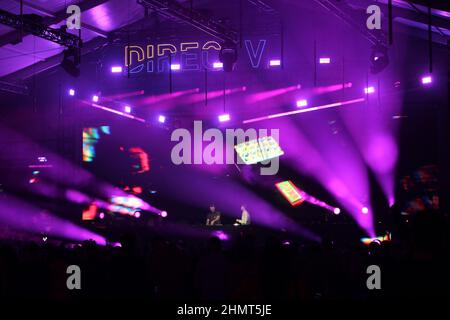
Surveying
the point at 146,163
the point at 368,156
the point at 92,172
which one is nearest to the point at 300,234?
the point at 368,156

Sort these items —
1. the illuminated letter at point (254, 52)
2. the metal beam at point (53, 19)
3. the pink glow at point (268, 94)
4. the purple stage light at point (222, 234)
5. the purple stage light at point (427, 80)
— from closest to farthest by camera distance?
the purple stage light at point (427, 80) → the purple stage light at point (222, 234) → the metal beam at point (53, 19) → the illuminated letter at point (254, 52) → the pink glow at point (268, 94)

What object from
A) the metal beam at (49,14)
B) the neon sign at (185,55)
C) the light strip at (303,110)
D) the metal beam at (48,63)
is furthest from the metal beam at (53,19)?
the light strip at (303,110)

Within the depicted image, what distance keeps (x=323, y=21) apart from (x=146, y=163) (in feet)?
20.4

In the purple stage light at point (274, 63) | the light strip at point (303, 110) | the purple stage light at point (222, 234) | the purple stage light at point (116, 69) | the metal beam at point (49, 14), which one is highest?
the metal beam at point (49, 14)

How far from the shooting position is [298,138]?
13750 millimetres

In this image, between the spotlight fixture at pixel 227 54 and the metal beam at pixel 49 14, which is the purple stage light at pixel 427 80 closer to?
the spotlight fixture at pixel 227 54

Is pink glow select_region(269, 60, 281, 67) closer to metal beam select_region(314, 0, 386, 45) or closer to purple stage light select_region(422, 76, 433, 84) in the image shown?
metal beam select_region(314, 0, 386, 45)

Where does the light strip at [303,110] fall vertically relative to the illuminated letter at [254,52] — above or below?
below

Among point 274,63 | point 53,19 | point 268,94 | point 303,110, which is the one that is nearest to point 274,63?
point 274,63

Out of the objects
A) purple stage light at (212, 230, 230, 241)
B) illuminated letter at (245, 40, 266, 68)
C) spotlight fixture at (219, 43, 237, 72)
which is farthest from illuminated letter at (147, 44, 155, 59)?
purple stage light at (212, 230, 230, 241)

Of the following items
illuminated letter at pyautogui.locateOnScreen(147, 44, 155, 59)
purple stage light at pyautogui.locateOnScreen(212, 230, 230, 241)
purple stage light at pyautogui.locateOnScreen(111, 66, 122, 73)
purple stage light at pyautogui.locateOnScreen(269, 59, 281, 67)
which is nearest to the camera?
purple stage light at pyautogui.locateOnScreen(212, 230, 230, 241)

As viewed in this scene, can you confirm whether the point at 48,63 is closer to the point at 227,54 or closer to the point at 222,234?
the point at 227,54

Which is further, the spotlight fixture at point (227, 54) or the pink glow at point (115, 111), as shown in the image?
the pink glow at point (115, 111)

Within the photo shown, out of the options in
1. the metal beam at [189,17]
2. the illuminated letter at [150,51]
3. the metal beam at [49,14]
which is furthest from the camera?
the illuminated letter at [150,51]
